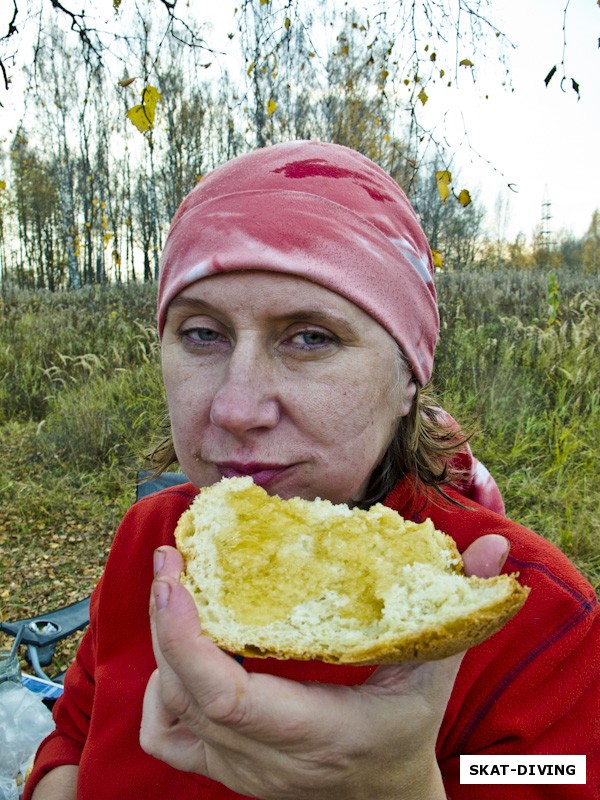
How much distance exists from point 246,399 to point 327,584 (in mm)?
437

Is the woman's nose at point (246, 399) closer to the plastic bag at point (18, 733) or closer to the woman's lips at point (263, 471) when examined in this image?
the woman's lips at point (263, 471)

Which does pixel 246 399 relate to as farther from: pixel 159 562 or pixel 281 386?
pixel 159 562

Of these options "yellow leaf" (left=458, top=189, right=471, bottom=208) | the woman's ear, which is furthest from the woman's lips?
"yellow leaf" (left=458, top=189, right=471, bottom=208)

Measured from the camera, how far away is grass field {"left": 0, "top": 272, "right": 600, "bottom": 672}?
5.04 meters

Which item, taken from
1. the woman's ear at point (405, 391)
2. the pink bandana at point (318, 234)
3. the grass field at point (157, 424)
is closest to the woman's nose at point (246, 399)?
the pink bandana at point (318, 234)

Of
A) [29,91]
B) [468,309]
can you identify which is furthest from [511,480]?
[29,91]

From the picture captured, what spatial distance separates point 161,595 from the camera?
96 centimetres

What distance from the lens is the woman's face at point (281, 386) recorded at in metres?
1.32

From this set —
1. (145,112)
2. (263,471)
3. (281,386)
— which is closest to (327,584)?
(263,471)

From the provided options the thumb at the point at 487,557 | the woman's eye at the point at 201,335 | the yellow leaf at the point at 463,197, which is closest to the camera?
the thumb at the point at 487,557

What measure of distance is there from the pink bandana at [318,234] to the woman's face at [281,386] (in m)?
0.04

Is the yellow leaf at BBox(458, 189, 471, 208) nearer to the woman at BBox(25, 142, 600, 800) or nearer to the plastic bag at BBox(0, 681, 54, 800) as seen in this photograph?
the woman at BBox(25, 142, 600, 800)

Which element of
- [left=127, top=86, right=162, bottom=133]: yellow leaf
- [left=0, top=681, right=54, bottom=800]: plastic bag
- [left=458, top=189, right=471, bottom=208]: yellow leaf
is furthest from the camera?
[left=458, top=189, right=471, bottom=208]: yellow leaf

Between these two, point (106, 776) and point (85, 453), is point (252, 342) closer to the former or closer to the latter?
point (106, 776)
